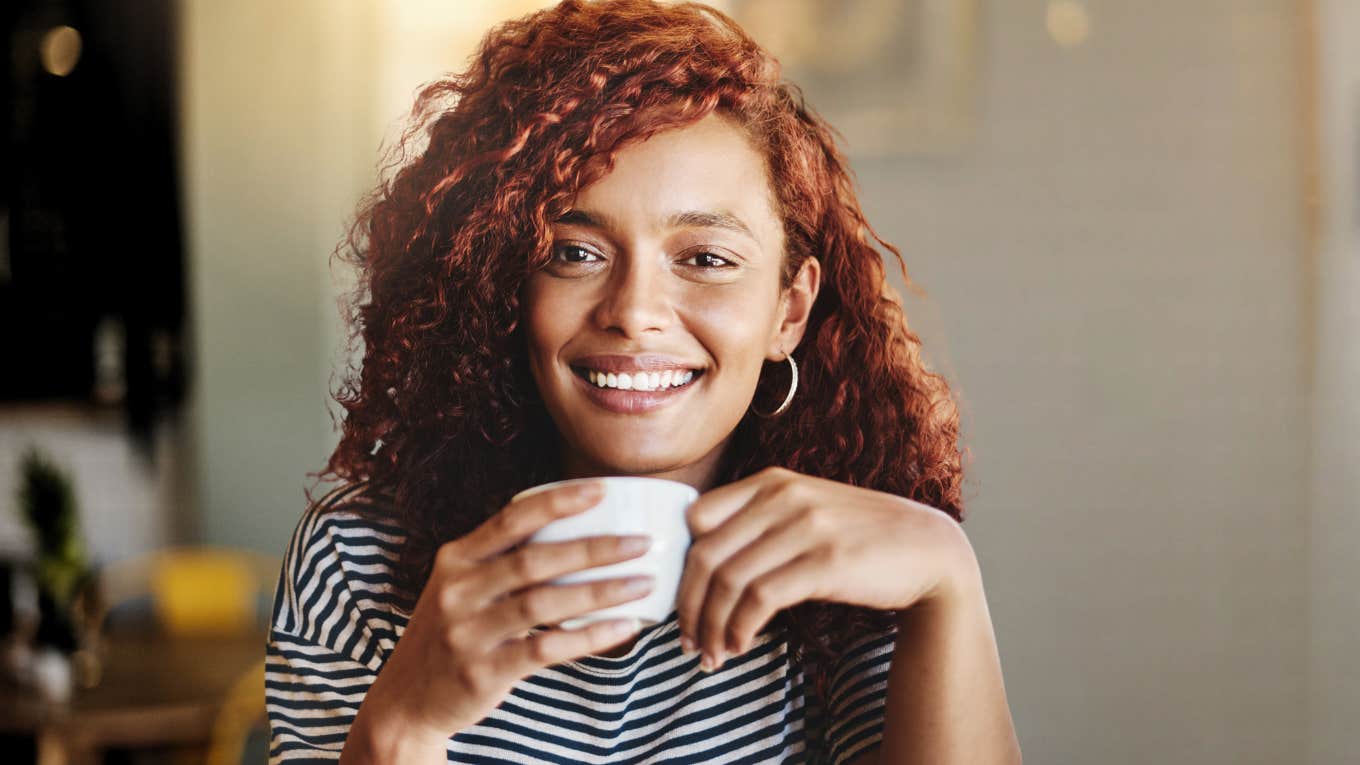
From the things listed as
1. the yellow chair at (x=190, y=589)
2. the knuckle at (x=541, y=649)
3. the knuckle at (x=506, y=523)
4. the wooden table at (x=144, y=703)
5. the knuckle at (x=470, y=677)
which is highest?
the knuckle at (x=506, y=523)

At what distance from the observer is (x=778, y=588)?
36 cm

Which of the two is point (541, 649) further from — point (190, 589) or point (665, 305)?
point (190, 589)

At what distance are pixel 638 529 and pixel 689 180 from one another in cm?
13

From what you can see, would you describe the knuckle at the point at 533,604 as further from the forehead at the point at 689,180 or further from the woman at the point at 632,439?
the forehead at the point at 689,180

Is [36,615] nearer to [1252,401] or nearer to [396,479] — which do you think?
[396,479]

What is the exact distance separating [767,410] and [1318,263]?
0.70 feet

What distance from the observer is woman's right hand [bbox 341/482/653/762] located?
0.36 metres

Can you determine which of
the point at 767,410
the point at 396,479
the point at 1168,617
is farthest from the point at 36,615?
the point at 1168,617

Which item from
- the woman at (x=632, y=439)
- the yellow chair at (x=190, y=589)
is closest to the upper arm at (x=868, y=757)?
the woman at (x=632, y=439)

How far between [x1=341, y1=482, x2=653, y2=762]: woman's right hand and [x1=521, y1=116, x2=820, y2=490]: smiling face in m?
0.08

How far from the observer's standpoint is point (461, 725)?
40 cm

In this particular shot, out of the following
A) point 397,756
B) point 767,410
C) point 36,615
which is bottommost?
point 36,615

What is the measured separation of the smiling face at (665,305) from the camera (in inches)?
16.5

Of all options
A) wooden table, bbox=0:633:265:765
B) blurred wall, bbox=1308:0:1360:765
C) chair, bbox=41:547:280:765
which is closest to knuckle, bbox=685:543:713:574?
blurred wall, bbox=1308:0:1360:765
